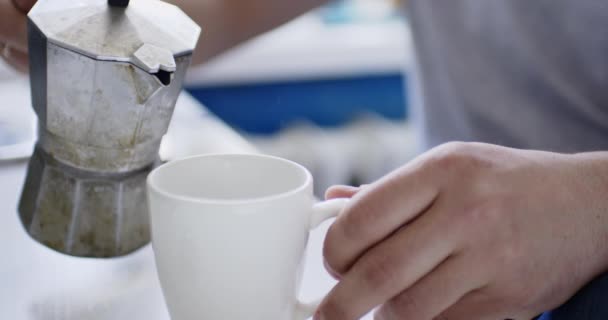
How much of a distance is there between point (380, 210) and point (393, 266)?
30 millimetres

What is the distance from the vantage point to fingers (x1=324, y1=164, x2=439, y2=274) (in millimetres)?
360

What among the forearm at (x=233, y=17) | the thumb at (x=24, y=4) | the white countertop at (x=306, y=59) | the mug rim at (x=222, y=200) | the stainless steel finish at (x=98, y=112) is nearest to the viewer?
the mug rim at (x=222, y=200)

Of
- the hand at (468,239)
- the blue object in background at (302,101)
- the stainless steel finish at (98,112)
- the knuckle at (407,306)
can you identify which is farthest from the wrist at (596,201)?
Answer: the blue object in background at (302,101)

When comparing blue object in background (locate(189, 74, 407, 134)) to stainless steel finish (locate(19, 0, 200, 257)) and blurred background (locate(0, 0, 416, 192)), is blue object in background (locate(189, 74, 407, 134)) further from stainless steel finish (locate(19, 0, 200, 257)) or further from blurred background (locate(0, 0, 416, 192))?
stainless steel finish (locate(19, 0, 200, 257))

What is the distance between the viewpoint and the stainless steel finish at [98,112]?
17.7 inches

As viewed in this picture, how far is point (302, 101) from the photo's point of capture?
172cm

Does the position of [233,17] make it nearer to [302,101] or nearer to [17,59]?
[17,59]

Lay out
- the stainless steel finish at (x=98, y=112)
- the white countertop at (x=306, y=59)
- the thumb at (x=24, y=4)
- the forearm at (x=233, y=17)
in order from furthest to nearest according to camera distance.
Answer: the white countertop at (x=306, y=59) < the forearm at (x=233, y=17) < the thumb at (x=24, y=4) < the stainless steel finish at (x=98, y=112)

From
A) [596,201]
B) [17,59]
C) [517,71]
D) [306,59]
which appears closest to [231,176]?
[596,201]

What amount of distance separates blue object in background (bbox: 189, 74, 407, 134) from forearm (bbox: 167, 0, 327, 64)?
741 mm

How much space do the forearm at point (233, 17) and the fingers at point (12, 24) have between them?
211mm

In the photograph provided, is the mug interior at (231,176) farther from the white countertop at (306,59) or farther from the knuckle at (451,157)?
the white countertop at (306,59)

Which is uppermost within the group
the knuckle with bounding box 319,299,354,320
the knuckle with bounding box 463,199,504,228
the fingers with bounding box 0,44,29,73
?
the knuckle with bounding box 463,199,504,228

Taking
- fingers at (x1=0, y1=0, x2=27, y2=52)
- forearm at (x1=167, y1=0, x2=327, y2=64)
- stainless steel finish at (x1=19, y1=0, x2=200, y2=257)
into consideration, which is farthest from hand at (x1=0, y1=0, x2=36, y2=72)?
forearm at (x1=167, y1=0, x2=327, y2=64)
